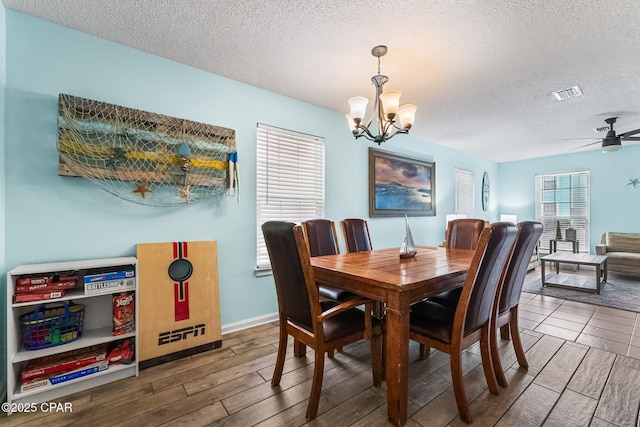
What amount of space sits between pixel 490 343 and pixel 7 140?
3.49 metres

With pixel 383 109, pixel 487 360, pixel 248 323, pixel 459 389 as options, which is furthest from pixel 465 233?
pixel 248 323

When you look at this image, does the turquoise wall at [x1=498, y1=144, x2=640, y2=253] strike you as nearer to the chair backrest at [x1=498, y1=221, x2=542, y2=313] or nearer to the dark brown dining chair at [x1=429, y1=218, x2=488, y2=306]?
the dark brown dining chair at [x1=429, y1=218, x2=488, y2=306]

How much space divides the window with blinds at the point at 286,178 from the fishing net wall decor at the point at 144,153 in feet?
1.33

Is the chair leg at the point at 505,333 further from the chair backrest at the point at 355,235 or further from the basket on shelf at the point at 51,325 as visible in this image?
the basket on shelf at the point at 51,325

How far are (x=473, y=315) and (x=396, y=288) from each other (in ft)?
1.82

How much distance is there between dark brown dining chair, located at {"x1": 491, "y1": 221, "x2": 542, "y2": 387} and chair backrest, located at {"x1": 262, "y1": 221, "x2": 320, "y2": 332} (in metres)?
1.26

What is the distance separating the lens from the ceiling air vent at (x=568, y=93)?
2.93 meters

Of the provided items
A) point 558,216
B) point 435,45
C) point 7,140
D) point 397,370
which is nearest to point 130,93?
point 7,140

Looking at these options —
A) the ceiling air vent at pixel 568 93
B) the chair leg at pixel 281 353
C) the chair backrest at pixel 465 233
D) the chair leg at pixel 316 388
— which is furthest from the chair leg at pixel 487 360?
the ceiling air vent at pixel 568 93

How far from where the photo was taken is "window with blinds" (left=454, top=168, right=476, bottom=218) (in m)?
5.76

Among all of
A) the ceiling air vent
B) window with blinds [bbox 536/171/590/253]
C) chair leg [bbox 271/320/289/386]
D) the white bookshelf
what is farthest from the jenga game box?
window with blinds [bbox 536/171/590/253]

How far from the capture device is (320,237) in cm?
272

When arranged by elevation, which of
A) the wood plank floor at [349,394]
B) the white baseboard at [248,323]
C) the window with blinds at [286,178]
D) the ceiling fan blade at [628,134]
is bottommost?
the wood plank floor at [349,394]

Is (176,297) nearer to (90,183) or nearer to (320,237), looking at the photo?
(90,183)
